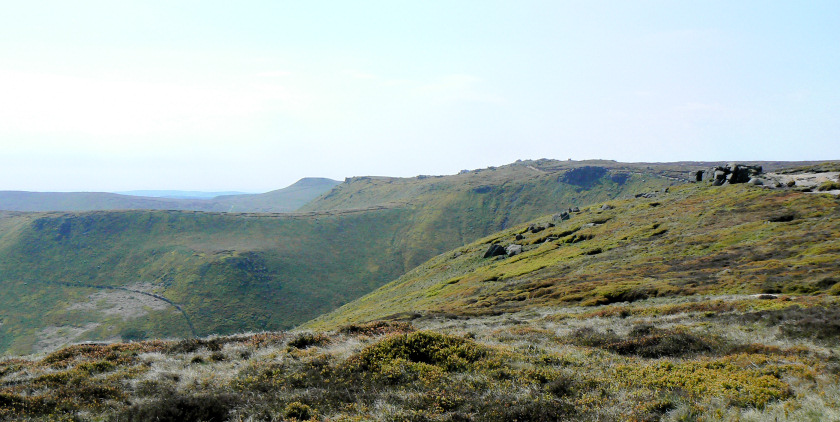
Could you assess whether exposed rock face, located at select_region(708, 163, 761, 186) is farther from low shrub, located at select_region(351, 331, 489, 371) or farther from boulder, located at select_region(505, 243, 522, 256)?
low shrub, located at select_region(351, 331, 489, 371)

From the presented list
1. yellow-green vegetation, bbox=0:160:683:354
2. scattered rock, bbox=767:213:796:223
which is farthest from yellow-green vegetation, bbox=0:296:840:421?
yellow-green vegetation, bbox=0:160:683:354

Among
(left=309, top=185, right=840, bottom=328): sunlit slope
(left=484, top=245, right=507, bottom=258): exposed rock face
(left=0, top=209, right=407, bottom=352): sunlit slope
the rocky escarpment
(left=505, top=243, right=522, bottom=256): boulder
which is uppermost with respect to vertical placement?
the rocky escarpment

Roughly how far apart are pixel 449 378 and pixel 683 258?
136 feet

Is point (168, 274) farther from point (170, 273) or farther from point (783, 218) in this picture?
point (783, 218)

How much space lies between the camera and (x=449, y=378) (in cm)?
1321

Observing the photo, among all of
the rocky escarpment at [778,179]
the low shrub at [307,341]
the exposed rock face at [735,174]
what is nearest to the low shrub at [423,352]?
the low shrub at [307,341]

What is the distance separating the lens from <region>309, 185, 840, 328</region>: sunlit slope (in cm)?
3142

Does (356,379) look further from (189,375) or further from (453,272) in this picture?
(453,272)

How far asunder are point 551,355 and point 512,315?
63.3 ft

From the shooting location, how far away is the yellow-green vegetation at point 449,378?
1055 cm

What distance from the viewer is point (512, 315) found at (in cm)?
3512

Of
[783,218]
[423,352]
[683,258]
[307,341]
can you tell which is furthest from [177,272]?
[783,218]

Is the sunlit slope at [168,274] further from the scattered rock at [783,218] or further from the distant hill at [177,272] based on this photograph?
the scattered rock at [783,218]

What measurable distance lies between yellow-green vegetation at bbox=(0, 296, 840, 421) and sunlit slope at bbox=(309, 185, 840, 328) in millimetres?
12399
